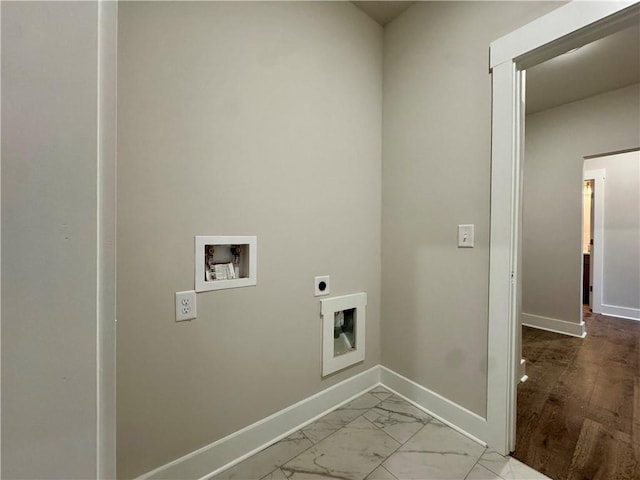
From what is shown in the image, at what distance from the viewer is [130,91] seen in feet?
3.45

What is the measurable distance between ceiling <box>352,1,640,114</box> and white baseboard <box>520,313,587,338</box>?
2566 millimetres

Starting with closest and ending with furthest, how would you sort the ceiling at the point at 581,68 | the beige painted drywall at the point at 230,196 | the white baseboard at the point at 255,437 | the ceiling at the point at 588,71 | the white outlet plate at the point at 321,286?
the beige painted drywall at the point at 230,196 < the white baseboard at the point at 255,437 < the white outlet plate at the point at 321,286 < the ceiling at the point at 581,68 < the ceiling at the point at 588,71

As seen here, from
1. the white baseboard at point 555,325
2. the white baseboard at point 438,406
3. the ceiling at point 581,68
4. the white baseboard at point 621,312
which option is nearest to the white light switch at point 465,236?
the white baseboard at point 438,406

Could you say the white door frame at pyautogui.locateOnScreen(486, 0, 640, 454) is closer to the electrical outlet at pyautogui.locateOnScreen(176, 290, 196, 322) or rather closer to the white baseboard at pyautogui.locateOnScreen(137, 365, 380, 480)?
the white baseboard at pyautogui.locateOnScreen(137, 365, 380, 480)

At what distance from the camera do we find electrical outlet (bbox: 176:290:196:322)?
1.17 metres

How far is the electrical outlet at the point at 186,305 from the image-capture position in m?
1.17

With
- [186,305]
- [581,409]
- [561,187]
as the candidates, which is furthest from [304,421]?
[561,187]

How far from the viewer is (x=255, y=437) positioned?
1.39 m

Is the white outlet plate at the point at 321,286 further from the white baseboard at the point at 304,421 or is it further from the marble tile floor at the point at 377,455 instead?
the marble tile floor at the point at 377,455

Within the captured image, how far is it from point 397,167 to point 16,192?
6.17ft

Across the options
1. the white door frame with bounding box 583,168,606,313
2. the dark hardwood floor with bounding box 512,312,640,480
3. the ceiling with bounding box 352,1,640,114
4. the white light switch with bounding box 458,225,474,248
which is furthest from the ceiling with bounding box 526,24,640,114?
the dark hardwood floor with bounding box 512,312,640,480

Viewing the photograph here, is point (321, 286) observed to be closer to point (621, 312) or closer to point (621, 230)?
point (621, 230)

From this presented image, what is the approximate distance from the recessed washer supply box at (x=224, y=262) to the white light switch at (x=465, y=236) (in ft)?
3.80

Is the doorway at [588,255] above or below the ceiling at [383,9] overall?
below
